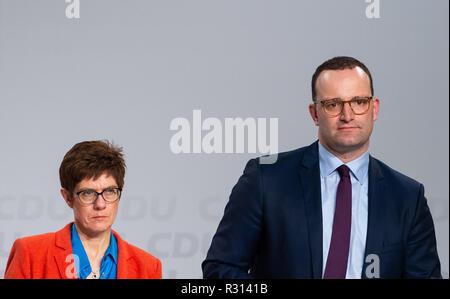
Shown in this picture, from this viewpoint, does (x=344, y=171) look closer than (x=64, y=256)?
No

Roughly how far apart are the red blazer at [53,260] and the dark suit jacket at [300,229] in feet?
0.83

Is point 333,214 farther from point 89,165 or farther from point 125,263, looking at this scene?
point 89,165

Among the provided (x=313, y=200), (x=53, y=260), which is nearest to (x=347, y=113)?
(x=313, y=200)

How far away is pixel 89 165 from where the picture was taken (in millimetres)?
2367

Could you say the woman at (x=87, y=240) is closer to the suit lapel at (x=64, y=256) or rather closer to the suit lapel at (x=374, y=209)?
the suit lapel at (x=64, y=256)

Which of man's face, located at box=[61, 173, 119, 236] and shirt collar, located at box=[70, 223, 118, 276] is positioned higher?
man's face, located at box=[61, 173, 119, 236]

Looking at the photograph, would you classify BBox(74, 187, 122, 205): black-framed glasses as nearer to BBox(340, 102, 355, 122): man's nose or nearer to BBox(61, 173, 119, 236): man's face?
BBox(61, 173, 119, 236): man's face

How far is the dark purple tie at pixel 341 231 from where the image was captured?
234 cm

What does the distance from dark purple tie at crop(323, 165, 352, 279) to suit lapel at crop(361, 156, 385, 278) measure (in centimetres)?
7

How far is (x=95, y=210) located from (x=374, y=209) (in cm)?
100

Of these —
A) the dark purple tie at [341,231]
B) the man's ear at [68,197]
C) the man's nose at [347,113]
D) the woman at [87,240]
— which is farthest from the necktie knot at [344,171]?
the man's ear at [68,197]

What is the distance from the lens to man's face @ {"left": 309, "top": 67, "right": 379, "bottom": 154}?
7.86 ft

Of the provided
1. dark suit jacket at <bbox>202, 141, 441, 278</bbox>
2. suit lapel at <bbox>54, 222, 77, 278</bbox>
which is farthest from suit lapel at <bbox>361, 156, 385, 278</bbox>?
suit lapel at <bbox>54, 222, 77, 278</bbox>
